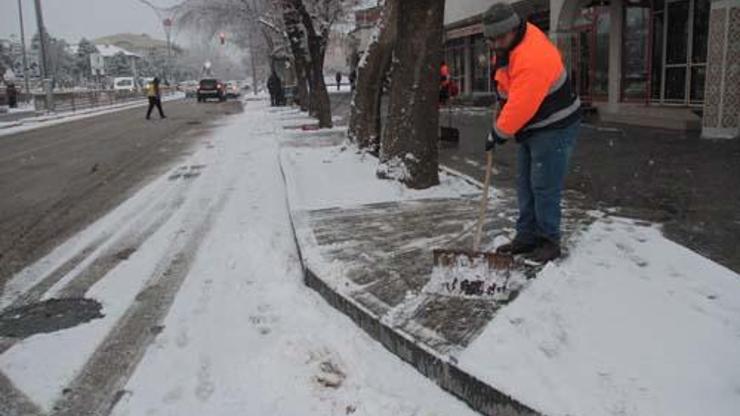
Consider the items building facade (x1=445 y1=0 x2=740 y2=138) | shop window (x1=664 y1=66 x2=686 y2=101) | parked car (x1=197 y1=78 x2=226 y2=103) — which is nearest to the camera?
building facade (x1=445 y1=0 x2=740 y2=138)

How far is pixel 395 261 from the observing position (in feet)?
17.5

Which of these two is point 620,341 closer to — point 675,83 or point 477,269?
point 477,269

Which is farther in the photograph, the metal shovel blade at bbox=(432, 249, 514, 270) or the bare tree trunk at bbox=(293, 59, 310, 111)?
the bare tree trunk at bbox=(293, 59, 310, 111)

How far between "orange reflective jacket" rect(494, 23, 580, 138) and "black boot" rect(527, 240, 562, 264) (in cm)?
85

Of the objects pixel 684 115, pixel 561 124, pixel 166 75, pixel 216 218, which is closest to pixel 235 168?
pixel 216 218

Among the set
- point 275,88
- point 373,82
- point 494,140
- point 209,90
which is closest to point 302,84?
point 275,88

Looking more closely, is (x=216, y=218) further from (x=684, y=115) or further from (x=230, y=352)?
(x=684, y=115)

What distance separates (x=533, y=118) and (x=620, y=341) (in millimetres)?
1803

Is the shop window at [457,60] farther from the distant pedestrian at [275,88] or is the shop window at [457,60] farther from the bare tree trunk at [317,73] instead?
the bare tree trunk at [317,73]

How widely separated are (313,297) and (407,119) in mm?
3591

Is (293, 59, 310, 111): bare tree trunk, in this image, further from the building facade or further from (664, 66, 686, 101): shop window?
(664, 66, 686, 101): shop window

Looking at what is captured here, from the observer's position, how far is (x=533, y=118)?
4.90 meters

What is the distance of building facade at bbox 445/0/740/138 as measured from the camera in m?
12.2

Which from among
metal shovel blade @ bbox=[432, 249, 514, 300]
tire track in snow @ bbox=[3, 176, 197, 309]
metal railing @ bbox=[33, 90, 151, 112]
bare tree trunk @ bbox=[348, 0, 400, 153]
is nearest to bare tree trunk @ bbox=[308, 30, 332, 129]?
bare tree trunk @ bbox=[348, 0, 400, 153]
